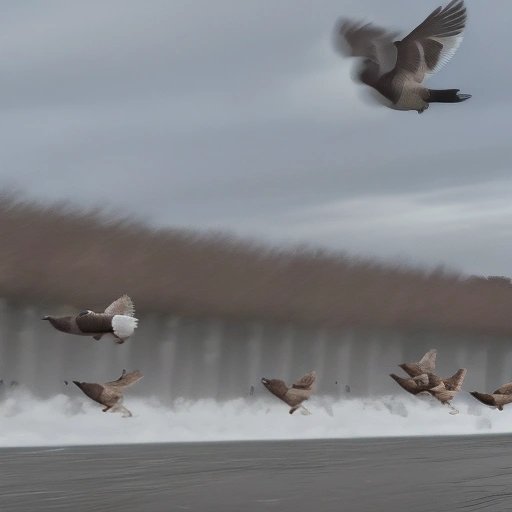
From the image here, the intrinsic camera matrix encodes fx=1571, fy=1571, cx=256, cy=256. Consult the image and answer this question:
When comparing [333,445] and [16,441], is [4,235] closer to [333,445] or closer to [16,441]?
[16,441]

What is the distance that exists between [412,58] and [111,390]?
55.2ft

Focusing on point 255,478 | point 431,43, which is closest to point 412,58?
point 431,43

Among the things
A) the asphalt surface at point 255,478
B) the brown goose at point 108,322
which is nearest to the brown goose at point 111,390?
the asphalt surface at point 255,478

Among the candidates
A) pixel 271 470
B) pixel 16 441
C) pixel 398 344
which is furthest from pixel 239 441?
pixel 398 344

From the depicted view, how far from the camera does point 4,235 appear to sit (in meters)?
49.2

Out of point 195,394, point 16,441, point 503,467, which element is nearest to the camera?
point 503,467

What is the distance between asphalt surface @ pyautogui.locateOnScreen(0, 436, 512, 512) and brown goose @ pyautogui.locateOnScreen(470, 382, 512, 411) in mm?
9355

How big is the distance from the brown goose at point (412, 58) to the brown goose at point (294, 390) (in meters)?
19.6

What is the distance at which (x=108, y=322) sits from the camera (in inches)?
1506

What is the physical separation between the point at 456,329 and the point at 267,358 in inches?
474

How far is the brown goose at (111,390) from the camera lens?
148 ft

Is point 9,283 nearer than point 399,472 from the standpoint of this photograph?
No

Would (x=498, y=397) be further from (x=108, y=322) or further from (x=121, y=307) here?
(x=108, y=322)

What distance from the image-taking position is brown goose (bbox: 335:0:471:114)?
31641 mm
